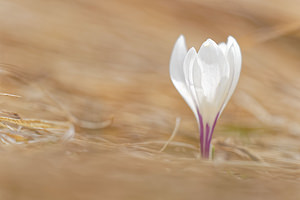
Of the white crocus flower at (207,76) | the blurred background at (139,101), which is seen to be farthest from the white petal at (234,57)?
the blurred background at (139,101)

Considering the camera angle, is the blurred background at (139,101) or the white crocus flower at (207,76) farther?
the white crocus flower at (207,76)

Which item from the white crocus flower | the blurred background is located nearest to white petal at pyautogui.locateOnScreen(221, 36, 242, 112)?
the white crocus flower

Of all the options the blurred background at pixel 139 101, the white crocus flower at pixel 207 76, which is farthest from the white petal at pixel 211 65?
the blurred background at pixel 139 101

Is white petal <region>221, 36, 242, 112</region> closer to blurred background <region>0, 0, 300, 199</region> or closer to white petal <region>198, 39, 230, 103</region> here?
white petal <region>198, 39, 230, 103</region>

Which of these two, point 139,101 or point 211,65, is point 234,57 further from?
point 139,101

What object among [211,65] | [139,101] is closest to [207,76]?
[211,65]

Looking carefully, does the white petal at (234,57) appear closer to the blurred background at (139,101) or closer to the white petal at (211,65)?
the white petal at (211,65)

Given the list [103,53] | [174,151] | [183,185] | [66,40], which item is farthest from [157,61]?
[183,185]

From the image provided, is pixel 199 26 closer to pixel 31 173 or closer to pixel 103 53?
pixel 103 53
